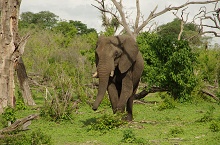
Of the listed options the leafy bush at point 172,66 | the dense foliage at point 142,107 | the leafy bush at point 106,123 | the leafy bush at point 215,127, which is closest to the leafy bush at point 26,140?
the dense foliage at point 142,107

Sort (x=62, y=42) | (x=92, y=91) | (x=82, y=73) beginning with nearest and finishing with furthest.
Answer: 1. (x=92, y=91)
2. (x=82, y=73)
3. (x=62, y=42)

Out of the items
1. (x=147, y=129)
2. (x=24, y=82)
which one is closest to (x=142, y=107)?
(x=24, y=82)

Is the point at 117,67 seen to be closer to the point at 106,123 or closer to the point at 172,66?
the point at 106,123

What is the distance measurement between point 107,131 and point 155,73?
6.69 metres

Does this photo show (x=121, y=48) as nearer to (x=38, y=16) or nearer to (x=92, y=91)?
(x=92, y=91)

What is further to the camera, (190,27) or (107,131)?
(190,27)

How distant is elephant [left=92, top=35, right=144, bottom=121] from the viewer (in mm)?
9414

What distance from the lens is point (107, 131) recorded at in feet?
30.0

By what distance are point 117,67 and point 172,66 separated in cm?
569

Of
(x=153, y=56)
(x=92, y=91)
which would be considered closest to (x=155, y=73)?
(x=153, y=56)

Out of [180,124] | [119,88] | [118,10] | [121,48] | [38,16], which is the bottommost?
[180,124]

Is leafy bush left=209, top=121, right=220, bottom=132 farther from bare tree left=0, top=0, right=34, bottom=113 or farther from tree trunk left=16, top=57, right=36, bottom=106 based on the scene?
tree trunk left=16, top=57, right=36, bottom=106

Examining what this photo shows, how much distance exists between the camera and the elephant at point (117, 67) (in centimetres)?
941

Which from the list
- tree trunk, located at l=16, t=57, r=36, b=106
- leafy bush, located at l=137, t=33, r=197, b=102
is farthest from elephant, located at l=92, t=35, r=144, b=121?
leafy bush, located at l=137, t=33, r=197, b=102
